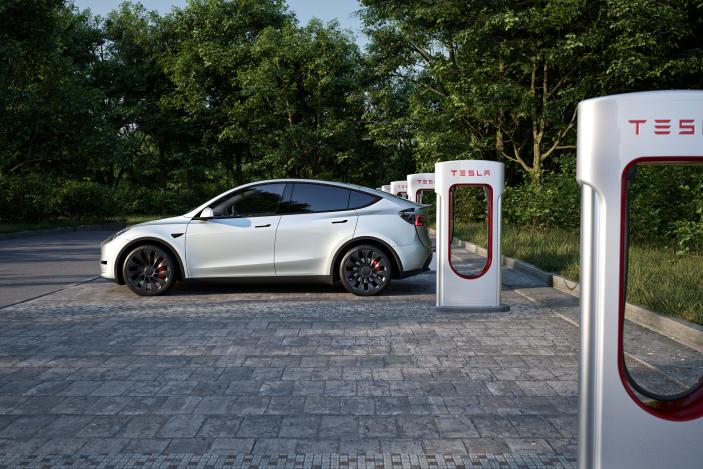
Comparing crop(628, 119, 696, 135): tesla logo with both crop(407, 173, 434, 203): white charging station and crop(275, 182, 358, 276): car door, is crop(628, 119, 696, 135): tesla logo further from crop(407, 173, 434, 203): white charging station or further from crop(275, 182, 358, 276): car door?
crop(407, 173, 434, 203): white charging station

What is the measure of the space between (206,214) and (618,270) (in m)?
7.73

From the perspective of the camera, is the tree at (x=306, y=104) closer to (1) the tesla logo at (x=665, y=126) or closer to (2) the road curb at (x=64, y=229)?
(2) the road curb at (x=64, y=229)

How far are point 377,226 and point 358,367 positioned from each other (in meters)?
4.11

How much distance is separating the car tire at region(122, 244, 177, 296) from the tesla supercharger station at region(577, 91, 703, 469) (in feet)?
26.1

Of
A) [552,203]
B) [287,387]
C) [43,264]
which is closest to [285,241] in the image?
[287,387]

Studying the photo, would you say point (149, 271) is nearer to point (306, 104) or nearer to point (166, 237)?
point (166, 237)

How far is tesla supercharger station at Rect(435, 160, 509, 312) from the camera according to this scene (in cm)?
865

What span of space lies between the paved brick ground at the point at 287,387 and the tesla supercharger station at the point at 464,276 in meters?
0.32

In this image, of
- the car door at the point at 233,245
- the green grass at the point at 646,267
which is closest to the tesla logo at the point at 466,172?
the green grass at the point at 646,267

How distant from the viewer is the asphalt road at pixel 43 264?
11078 mm

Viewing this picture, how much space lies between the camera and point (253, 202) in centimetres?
1011

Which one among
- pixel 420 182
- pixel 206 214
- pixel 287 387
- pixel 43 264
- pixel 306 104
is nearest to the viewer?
pixel 287 387

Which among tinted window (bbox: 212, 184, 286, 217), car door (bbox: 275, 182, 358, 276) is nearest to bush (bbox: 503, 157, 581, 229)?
car door (bbox: 275, 182, 358, 276)

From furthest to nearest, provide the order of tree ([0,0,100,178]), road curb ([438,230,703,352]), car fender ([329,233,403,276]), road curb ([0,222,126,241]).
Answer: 1. tree ([0,0,100,178])
2. road curb ([0,222,126,241])
3. car fender ([329,233,403,276])
4. road curb ([438,230,703,352])
